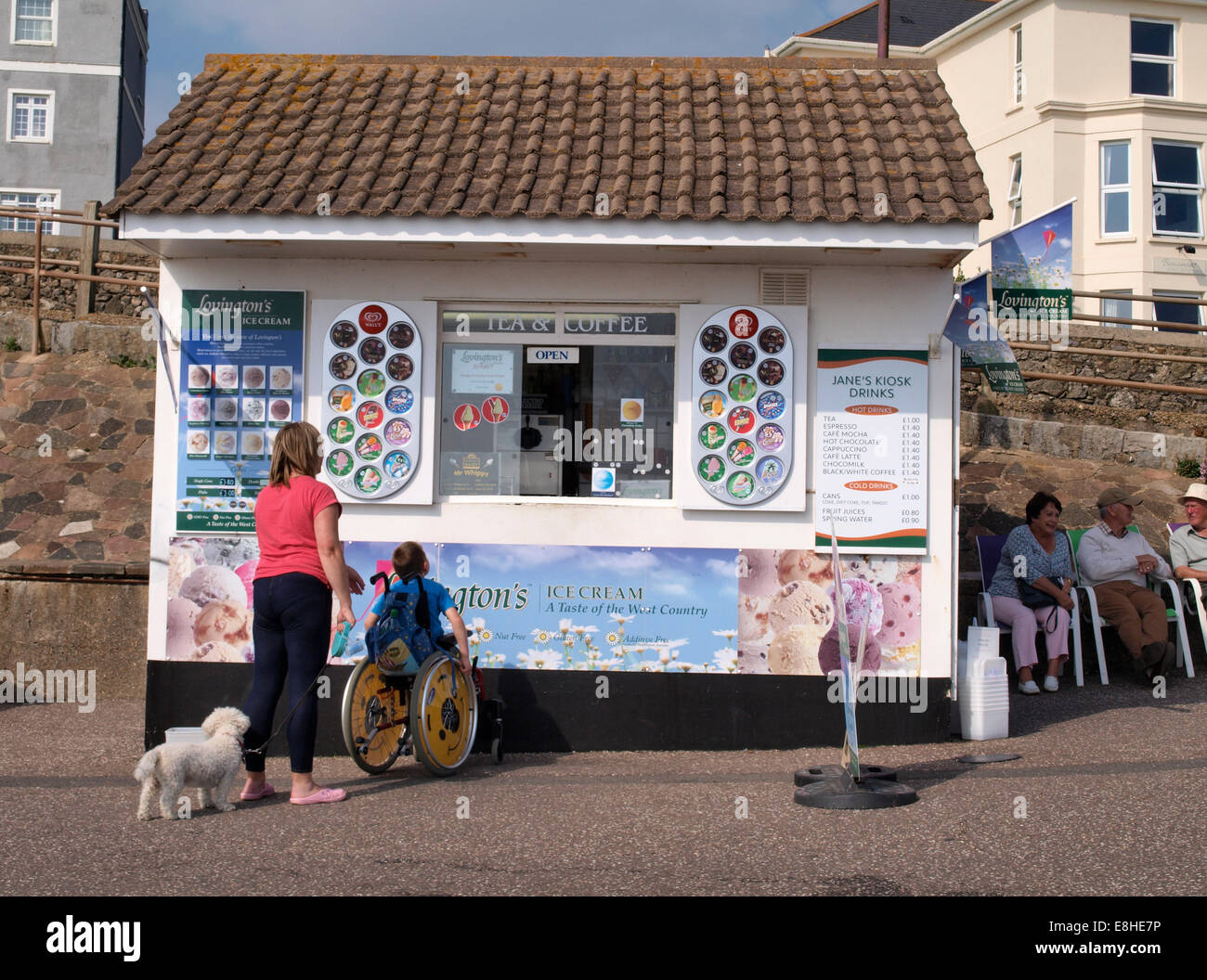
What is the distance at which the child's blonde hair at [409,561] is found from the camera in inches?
303

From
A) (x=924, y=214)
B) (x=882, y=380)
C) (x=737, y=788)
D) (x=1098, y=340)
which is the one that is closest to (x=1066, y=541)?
(x=882, y=380)

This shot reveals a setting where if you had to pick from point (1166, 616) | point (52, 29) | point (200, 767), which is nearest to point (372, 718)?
point (200, 767)

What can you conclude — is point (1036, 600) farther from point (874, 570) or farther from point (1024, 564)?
point (874, 570)

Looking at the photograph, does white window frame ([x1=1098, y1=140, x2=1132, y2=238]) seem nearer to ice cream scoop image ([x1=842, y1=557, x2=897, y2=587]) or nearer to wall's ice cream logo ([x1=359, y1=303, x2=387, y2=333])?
ice cream scoop image ([x1=842, y1=557, x2=897, y2=587])

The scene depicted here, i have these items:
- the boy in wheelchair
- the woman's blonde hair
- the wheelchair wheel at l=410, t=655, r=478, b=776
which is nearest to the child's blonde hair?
the boy in wheelchair

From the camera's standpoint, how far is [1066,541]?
10.7 m

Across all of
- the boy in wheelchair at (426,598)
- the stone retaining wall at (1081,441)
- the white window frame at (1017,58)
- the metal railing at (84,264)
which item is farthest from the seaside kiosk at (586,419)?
the white window frame at (1017,58)

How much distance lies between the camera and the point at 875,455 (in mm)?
8430

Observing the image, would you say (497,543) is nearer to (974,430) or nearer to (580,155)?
(580,155)

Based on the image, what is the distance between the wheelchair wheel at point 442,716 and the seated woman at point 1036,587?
14.9ft

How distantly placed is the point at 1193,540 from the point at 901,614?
388cm

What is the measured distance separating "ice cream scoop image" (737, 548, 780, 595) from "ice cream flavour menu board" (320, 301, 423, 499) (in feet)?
7.52

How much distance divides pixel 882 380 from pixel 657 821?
3424 millimetres

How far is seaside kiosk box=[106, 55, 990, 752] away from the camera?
841cm
